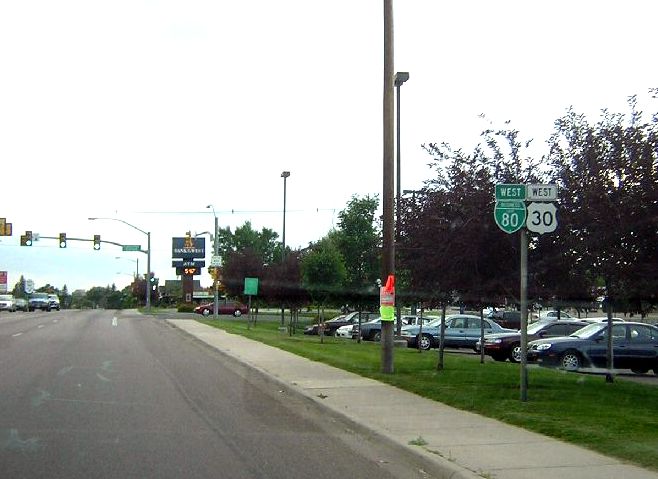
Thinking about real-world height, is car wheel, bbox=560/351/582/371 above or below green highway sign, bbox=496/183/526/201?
below

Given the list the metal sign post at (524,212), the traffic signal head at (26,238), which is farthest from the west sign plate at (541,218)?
the traffic signal head at (26,238)

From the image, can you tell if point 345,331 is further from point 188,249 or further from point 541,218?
point 188,249

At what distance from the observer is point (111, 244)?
6150 cm

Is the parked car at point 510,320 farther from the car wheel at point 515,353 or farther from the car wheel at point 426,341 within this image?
the car wheel at point 515,353

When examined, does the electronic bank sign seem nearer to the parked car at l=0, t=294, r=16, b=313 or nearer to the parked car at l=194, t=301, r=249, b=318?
the parked car at l=194, t=301, r=249, b=318

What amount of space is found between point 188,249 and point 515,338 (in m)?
55.4

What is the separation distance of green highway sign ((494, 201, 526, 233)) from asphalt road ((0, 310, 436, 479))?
3974 mm

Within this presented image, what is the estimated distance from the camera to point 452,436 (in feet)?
32.3

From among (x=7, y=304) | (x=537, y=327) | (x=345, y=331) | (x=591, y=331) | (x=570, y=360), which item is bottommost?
(x=7, y=304)

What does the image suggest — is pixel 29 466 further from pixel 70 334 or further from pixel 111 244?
pixel 111 244

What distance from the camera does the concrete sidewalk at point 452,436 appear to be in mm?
7918

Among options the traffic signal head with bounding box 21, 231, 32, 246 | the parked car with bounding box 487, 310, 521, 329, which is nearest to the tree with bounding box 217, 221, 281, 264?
the traffic signal head with bounding box 21, 231, 32, 246

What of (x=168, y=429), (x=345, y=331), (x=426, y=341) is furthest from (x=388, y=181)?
(x=345, y=331)

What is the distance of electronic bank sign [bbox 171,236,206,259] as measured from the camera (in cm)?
7744
